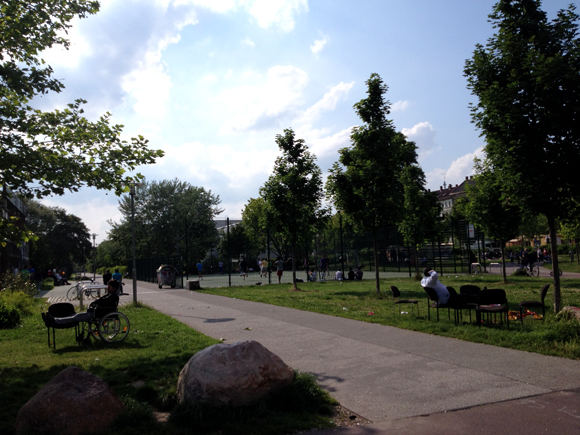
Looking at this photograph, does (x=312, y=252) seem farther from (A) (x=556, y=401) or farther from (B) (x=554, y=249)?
(A) (x=556, y=401)

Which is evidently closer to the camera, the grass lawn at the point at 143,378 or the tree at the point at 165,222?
the grass lawn at the point at 143,378

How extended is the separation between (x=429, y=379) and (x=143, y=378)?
395 centimetres

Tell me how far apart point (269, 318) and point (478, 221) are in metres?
13.6

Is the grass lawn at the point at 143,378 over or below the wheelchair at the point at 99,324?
below

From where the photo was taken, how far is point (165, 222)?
59250 mm

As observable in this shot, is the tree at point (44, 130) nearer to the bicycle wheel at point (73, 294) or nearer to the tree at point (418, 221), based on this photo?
the bicycle wheel at point (73, 294)

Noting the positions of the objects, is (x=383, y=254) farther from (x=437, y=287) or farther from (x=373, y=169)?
(x=437, y=287)

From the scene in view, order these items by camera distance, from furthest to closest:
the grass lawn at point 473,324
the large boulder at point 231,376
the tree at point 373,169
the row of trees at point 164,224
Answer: the row of trees at point 164,224, the tree at point 373,169, the grass lawn at point 473,324, the large boulder at point 231,376

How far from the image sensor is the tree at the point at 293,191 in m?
23.0

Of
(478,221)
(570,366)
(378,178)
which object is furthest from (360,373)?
(478,221)

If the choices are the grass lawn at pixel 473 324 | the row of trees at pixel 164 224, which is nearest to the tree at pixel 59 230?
the row of trees at pixel 164 224

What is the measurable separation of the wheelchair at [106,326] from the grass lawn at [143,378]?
21 centimetres

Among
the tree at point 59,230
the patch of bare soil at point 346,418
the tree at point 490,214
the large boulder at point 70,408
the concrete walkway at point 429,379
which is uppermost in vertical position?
the tree at point 59,230

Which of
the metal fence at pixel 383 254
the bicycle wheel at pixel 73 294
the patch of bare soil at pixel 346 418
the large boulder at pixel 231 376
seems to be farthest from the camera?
the metal fence at pixel 383 254
